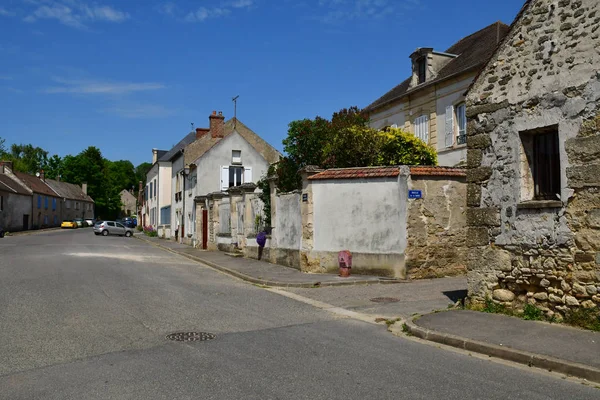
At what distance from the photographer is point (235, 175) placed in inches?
1401

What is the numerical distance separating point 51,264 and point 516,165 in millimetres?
14731

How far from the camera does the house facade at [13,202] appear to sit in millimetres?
51000

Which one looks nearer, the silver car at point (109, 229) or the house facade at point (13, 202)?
the silver car at point (109, 229)

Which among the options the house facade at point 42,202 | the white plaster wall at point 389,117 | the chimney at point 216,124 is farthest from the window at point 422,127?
the house facade at point 42,202

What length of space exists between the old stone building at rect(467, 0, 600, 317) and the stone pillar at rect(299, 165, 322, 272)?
6632 mm

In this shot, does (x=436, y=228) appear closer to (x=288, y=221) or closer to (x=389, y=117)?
(x=288, y=221)

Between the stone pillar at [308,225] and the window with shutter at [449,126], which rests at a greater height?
the window with shutter at [449,126]

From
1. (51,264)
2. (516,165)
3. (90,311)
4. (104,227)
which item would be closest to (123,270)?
(51,264)

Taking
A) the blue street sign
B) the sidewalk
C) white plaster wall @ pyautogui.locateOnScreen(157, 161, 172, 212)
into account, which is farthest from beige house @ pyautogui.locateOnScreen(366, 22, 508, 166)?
white plaster wall @ pyautogui.locateOnScreen(157, 161, 172, 212)

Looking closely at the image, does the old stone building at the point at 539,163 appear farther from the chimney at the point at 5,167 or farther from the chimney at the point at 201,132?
the chimney at the point at 5,167

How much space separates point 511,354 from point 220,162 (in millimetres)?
30060

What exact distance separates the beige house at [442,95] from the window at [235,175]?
12.6 m

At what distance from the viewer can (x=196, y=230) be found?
1180 inches

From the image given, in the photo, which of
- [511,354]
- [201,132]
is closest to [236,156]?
[201,132]
